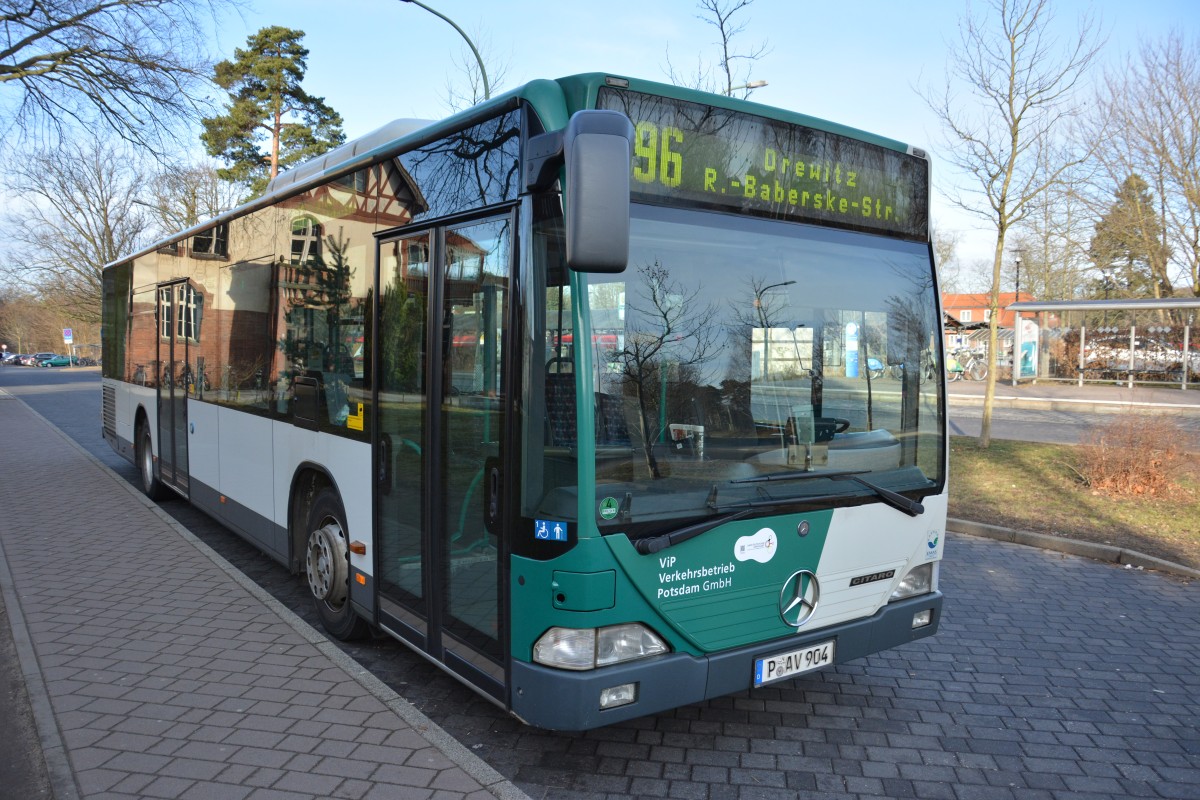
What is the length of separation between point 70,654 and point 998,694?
541 cm

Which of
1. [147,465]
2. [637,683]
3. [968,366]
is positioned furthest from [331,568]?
[968,366]

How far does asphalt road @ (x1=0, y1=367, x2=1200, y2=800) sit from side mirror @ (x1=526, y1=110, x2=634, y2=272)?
228cm

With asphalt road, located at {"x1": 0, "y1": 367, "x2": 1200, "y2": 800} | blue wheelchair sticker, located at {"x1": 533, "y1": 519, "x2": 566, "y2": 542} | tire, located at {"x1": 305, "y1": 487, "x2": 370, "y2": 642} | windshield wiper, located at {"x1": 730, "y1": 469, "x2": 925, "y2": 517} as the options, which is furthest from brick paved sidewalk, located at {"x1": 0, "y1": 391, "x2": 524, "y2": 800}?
windshield wiper, located at {"x1": 730, "y1": 469, "x2": 925, "y2": 517}

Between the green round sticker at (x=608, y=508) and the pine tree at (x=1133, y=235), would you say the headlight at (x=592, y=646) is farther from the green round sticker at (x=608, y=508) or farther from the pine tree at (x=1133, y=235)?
the pine tree at (x=1133, y=235)

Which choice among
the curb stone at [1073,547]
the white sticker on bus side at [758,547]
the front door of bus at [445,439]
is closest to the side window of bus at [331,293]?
the front door of bus at [445,439]

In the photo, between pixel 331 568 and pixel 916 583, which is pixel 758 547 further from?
pixel 331 568

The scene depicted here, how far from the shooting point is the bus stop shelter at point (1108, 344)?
30.0 metres

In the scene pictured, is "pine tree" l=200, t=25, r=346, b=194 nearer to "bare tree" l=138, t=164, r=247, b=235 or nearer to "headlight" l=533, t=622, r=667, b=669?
"bare tree" l=138, t=164, r=247, b=235

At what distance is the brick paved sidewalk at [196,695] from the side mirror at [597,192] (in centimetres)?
223

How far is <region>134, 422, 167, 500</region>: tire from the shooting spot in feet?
33.1

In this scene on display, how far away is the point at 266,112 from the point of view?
31953 mm

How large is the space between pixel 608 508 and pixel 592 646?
1.82 feet

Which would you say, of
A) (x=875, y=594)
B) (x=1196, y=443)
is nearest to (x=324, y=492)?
(x=875, y=594)

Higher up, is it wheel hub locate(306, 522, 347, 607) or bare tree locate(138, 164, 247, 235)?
bare tree locate(138, 164, 247, 235)
